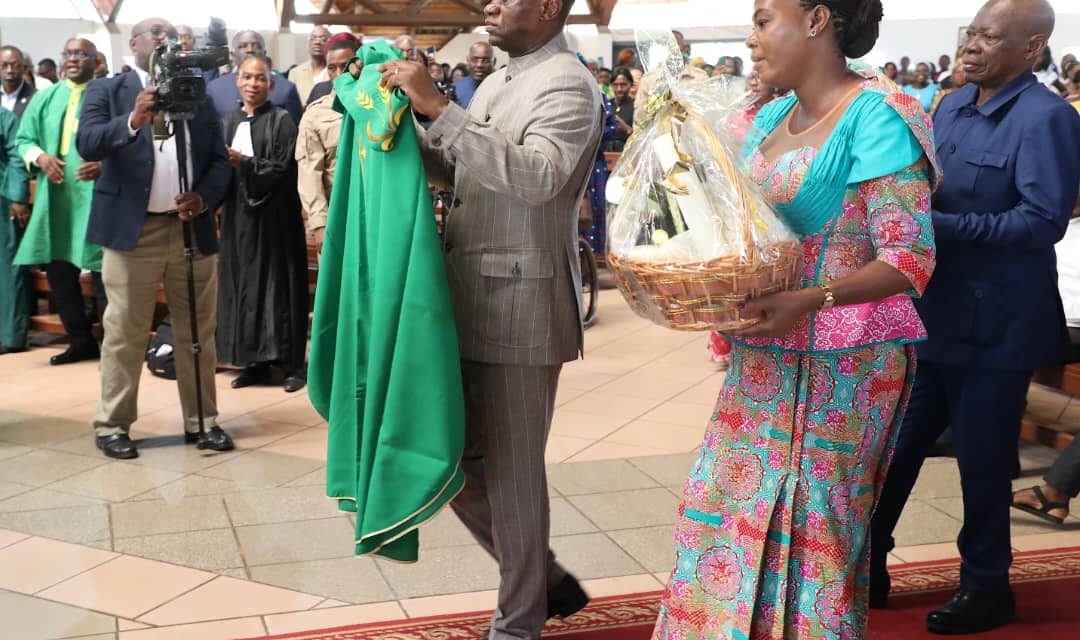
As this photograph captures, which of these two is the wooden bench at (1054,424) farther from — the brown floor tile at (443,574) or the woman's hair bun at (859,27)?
the woman's hair bun at (859,27)

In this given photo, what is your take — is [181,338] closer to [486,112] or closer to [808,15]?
[486,112]

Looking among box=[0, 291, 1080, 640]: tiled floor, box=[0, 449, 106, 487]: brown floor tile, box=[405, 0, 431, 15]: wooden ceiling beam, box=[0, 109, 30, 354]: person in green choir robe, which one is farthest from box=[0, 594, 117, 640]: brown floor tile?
box=[405, 0, 431, 15]: wooden ceiling beam

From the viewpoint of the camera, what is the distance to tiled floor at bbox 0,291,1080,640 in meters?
3.31

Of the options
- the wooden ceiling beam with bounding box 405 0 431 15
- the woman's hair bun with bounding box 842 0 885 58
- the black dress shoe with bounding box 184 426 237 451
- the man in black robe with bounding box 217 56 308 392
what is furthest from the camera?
the wooden ceiling beam with bounding box 405 0 431 15

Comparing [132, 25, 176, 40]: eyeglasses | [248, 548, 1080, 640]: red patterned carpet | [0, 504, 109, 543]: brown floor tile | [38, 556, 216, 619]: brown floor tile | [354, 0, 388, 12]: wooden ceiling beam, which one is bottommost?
[0, 504, 109, 543]: brown floor tile

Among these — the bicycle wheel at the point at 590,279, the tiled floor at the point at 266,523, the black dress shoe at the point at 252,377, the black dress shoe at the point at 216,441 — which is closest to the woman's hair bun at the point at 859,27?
the tiled floor at the point at 266,523

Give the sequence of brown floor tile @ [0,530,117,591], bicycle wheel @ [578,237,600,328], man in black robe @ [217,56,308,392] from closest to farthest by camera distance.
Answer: brown floor tile @ [0,530,117,591] < man in black robe @ [217,56,308,392] < bicycle wheel @ [578,237,600,328]

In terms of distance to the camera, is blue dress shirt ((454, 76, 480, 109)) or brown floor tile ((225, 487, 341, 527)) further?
blue dress shirt ((454, 76, 480, 109))

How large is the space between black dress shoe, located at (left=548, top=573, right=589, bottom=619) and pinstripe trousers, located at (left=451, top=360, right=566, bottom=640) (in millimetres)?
235

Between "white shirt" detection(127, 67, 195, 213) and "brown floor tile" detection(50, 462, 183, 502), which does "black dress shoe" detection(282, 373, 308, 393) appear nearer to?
"brown floor tile" detection(50, 462, 183, 502)

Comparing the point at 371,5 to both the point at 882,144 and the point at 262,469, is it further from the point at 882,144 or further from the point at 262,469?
the point at 882,144

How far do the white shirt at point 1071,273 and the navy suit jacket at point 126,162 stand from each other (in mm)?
3494

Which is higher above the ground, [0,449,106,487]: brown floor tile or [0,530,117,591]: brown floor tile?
[0,530,117,591]: brown floor tile

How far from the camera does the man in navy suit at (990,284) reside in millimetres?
2926
